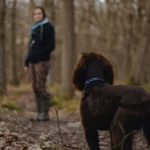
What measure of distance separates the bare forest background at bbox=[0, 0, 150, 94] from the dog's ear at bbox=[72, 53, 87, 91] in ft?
29.2

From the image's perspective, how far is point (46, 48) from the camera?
8.46 metres

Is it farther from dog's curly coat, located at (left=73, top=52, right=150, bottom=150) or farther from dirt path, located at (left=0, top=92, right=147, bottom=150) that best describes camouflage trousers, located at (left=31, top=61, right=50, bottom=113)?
dog's curly coat, located at (left=73, top=52, right=150, bottom=150)

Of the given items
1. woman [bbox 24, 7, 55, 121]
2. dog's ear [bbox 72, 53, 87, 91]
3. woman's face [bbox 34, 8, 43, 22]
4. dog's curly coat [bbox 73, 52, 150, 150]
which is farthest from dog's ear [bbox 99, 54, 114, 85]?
woman's face [bbox 34, 8, 43, 22]

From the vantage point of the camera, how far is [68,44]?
14.0 metres

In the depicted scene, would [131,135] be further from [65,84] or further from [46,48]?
[65,84]

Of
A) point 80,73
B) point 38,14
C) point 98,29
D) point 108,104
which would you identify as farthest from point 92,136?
point 98,29

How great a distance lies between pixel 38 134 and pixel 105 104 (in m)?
2.92

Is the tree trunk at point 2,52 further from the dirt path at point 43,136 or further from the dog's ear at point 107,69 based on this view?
the dog's ear at point 107,69

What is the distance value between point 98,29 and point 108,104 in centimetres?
2038

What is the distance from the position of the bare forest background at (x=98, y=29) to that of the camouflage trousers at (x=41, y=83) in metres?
5.14

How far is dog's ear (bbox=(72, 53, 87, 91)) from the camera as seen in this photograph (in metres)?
5.04

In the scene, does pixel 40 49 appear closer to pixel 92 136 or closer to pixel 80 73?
pixel 80 73

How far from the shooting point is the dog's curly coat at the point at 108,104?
434 centimetres

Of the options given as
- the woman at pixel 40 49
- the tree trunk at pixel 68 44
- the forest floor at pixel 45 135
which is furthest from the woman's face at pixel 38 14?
the tree trunk at pixel 68 44
